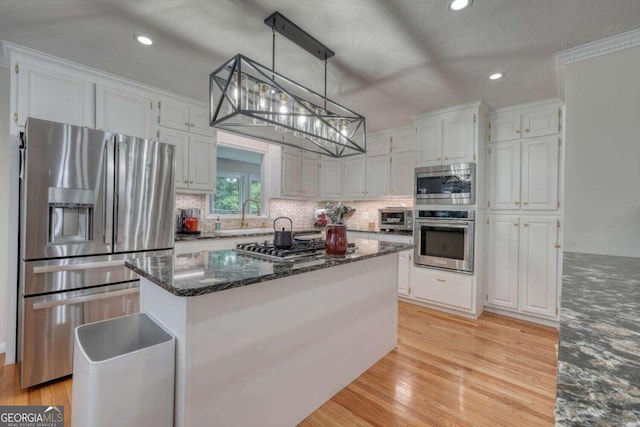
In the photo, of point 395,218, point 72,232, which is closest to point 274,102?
point 72,232

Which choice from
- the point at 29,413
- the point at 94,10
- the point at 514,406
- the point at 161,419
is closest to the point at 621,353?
the point at 161,419

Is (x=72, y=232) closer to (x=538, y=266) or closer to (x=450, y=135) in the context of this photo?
(x=450, y=135)

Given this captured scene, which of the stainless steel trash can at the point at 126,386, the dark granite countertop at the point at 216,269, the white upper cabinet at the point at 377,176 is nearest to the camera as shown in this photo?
the stainless steel trash can at the point at 126,386

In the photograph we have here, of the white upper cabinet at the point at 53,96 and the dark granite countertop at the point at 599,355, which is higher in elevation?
the white upper cabinet at the point at 53,96

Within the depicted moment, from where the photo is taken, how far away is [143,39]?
7.11 ft

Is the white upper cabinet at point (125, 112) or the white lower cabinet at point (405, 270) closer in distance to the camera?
the white upper cabinet at point (125, 112)

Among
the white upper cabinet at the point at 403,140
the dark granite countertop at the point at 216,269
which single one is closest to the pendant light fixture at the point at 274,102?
the dark granite countertop at the point at 216,269

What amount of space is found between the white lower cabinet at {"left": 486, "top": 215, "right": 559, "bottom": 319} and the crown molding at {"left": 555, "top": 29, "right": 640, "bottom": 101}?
171 cm

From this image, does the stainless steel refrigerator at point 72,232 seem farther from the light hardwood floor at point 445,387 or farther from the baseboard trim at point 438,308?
the baseboard trim at point 438,308

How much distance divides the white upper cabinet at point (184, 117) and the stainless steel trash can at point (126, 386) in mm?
2456

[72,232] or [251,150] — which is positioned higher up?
[251,150]

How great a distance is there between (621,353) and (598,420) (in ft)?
1.01

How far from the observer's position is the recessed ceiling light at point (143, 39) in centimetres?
213

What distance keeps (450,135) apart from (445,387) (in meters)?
2.74
